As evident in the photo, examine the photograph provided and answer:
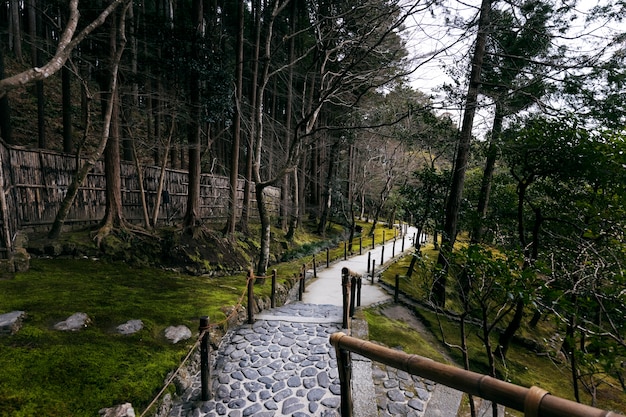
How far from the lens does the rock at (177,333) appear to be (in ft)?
15.2

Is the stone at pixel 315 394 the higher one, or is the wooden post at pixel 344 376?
the wooden post at pixel 344 376

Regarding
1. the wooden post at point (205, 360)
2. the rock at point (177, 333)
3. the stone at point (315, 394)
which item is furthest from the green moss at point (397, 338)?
Answer: the rock at point (177, 333)

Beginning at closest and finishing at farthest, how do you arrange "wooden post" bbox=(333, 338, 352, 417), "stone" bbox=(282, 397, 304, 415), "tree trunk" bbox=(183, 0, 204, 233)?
1. "wooden post" bbox=(333, 338, 352, 417)
2. "stone" bbox=(282, 397, 304, 415)
3. "tree trunk" bbox=(183, 0, 204, 233)

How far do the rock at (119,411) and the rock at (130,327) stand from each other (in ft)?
5.34

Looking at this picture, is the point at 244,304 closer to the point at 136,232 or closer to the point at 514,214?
the point at 136,232

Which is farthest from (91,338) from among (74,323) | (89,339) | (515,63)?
(515,63)

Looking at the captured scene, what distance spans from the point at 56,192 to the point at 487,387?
10.8 meters

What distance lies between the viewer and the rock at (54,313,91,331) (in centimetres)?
428

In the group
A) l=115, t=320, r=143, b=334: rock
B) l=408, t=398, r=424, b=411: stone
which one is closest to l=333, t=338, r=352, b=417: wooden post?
l=408, t=398, r=424, b=411: stone

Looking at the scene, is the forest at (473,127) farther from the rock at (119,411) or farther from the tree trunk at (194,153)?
the rock at (119,411)

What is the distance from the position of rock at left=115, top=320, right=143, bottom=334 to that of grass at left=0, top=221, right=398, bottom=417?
89 mm

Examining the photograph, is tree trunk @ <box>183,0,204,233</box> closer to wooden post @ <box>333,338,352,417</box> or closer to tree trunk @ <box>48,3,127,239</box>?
tree trunk @ <box>48,3,127,239</box>

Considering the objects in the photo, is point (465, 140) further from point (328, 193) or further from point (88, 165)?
point (328, 193)

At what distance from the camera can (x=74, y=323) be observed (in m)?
4.40
